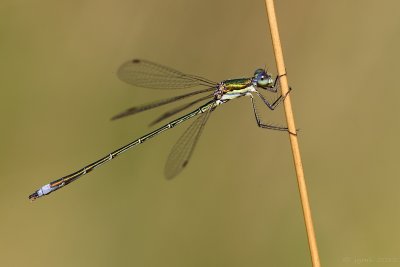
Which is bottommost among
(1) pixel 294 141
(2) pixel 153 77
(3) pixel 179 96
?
(1) pixel 294 141

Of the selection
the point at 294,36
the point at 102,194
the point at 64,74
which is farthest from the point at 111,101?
the point at 294,36

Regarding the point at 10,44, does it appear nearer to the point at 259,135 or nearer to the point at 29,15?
the point at 29,15

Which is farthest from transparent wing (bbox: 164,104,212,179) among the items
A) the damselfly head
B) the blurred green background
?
the blurred green background

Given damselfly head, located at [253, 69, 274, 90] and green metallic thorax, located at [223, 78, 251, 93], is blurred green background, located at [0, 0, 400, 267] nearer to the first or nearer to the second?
green metallic thorax, located at [223, 78, 251, 93]

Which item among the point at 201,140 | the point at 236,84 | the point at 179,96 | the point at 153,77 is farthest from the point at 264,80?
the point at 201,140

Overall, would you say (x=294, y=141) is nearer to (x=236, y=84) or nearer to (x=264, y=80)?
(x=264, y=80)

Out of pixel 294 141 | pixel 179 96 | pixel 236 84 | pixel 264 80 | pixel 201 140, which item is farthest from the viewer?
pixel 201 140
